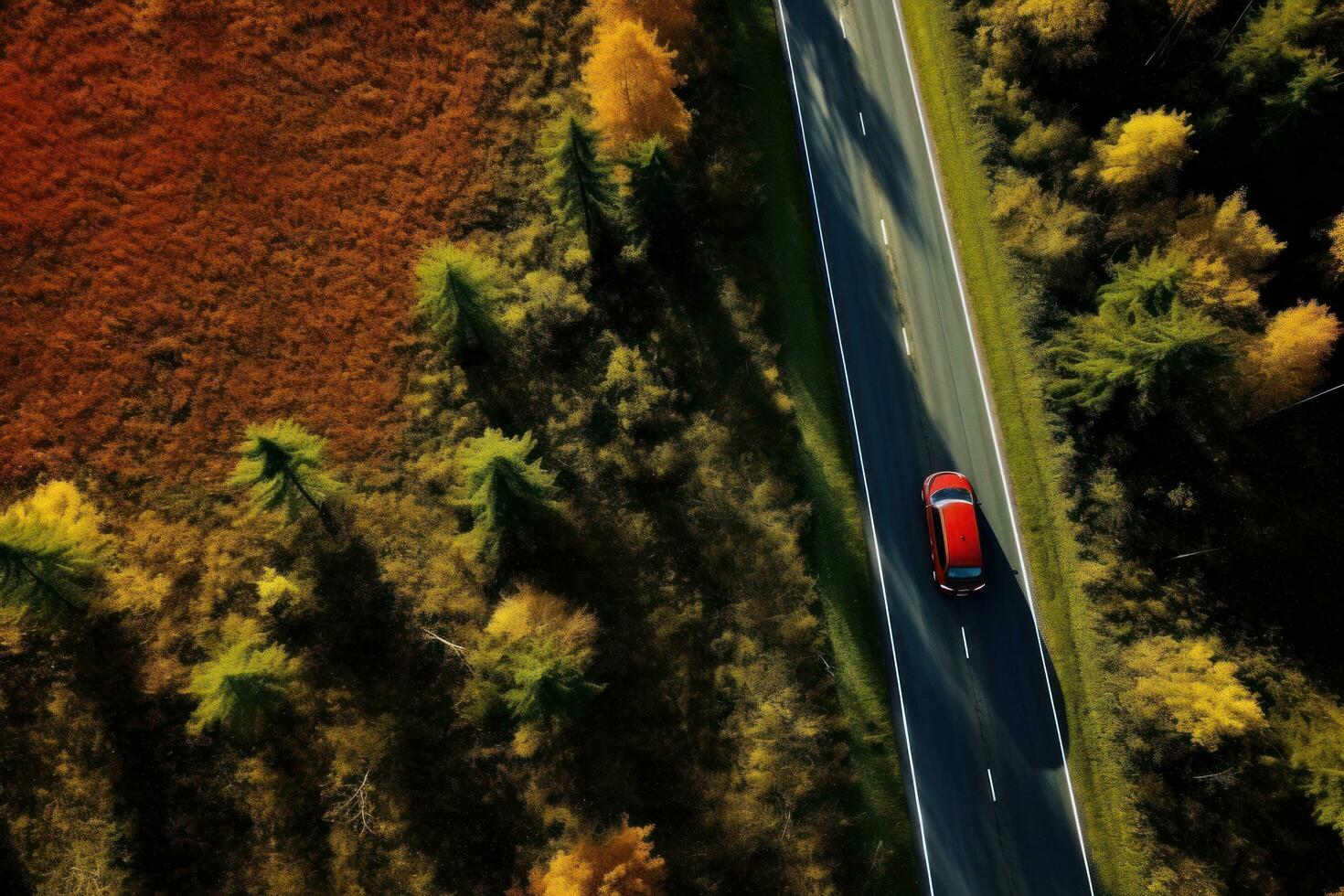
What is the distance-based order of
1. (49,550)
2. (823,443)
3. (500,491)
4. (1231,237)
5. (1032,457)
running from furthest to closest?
(823,443)
(1032,457)
(1231,237)
(500,491)
(49,550)

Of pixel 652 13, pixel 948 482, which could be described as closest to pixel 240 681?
pixel 948 482

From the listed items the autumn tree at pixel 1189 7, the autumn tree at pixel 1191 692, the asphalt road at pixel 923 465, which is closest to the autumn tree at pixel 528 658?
the asphalt road at pixel 923 465

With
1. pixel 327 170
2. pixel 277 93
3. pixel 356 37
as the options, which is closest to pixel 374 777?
pixel 327 170

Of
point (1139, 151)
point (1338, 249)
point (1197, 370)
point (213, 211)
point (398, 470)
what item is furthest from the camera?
point (213, 211)

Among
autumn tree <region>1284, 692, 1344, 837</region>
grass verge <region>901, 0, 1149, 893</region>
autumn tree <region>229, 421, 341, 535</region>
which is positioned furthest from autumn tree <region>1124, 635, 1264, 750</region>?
autumn tree <region>229, 421, 341, 535</region>

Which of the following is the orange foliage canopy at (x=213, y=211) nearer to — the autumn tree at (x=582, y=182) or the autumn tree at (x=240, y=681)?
the autumn tree at (x=582, y=182)

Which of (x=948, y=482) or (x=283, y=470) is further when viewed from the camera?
(x=948, y=482)

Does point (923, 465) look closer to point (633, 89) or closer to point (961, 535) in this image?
point (961, 535)

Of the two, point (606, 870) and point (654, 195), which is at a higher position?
point (654, 195)

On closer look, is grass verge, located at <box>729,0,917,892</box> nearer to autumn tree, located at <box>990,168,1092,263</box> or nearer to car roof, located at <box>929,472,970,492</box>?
car roof, located at <box>929,472,970,492</box>
